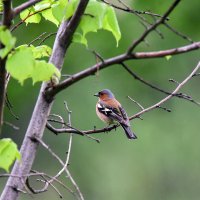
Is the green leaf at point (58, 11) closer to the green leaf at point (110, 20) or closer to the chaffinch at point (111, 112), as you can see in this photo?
the green leaf at point (110, 20)

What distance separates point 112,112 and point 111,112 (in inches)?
0.6

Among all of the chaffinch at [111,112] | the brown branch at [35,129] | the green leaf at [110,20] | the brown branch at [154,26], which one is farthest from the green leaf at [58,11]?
the chaffinch at [111,112]

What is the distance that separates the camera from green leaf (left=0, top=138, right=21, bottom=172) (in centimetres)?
378

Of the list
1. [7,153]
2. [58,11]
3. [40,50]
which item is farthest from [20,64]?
[40,50]

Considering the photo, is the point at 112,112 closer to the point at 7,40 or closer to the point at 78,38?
the point at 78,38

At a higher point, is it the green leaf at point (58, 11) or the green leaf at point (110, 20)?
the green leaf at point (110, 20)

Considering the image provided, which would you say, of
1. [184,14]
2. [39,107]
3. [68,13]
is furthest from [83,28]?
[184,14]

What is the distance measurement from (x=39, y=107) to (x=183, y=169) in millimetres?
18729

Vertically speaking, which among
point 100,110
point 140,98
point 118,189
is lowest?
point 118,189

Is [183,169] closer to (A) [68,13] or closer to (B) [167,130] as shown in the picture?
(B) [167,130]

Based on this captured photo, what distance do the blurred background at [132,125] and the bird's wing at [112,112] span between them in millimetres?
8464

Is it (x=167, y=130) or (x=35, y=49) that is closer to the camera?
(x=35, y=49)

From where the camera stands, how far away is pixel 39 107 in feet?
14.1

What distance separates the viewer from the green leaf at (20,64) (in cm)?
370
